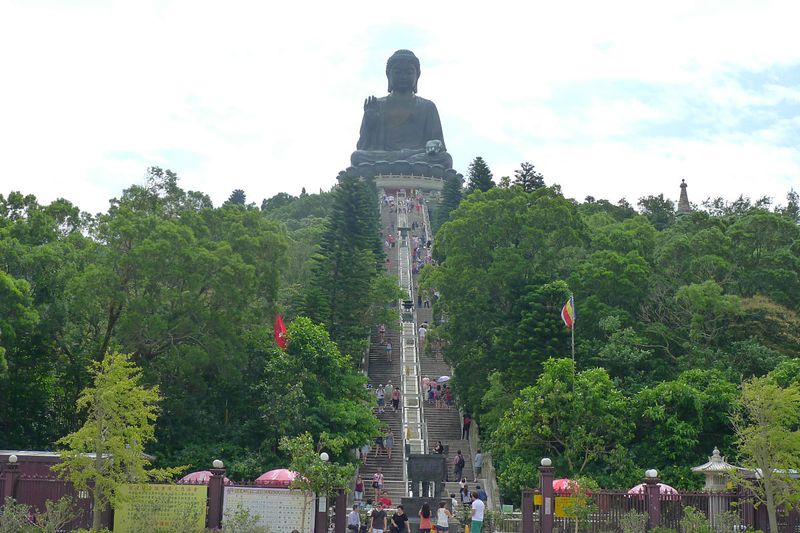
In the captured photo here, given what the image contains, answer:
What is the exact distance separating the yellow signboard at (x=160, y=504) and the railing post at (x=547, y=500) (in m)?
5.59

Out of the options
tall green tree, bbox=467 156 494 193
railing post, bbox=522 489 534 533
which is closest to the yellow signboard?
railing post, bbox=522 489 534 533

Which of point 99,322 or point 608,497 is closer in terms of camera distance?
point 608,497

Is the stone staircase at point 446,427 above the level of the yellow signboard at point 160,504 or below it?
above

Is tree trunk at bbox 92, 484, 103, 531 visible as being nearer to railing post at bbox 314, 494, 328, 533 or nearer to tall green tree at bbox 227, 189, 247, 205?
railing post at bbox 314, 494, 328, 533

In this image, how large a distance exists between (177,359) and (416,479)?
23.4ft

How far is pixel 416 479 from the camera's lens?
23203 millimetres

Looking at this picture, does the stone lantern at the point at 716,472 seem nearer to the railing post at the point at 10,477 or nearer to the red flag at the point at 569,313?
the red flag at the point at 569,313

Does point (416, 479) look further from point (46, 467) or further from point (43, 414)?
point (43, 414)

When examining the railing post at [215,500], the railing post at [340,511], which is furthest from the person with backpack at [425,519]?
the railing post at [215,500]

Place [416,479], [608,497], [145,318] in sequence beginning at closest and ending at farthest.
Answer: [608,497] → [416,479] → [145,318]

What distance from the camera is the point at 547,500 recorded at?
18766 mm

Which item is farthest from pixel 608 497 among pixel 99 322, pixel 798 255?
pixel 798 255

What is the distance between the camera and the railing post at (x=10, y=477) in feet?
60.1

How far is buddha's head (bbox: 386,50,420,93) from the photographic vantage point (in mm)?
75750
